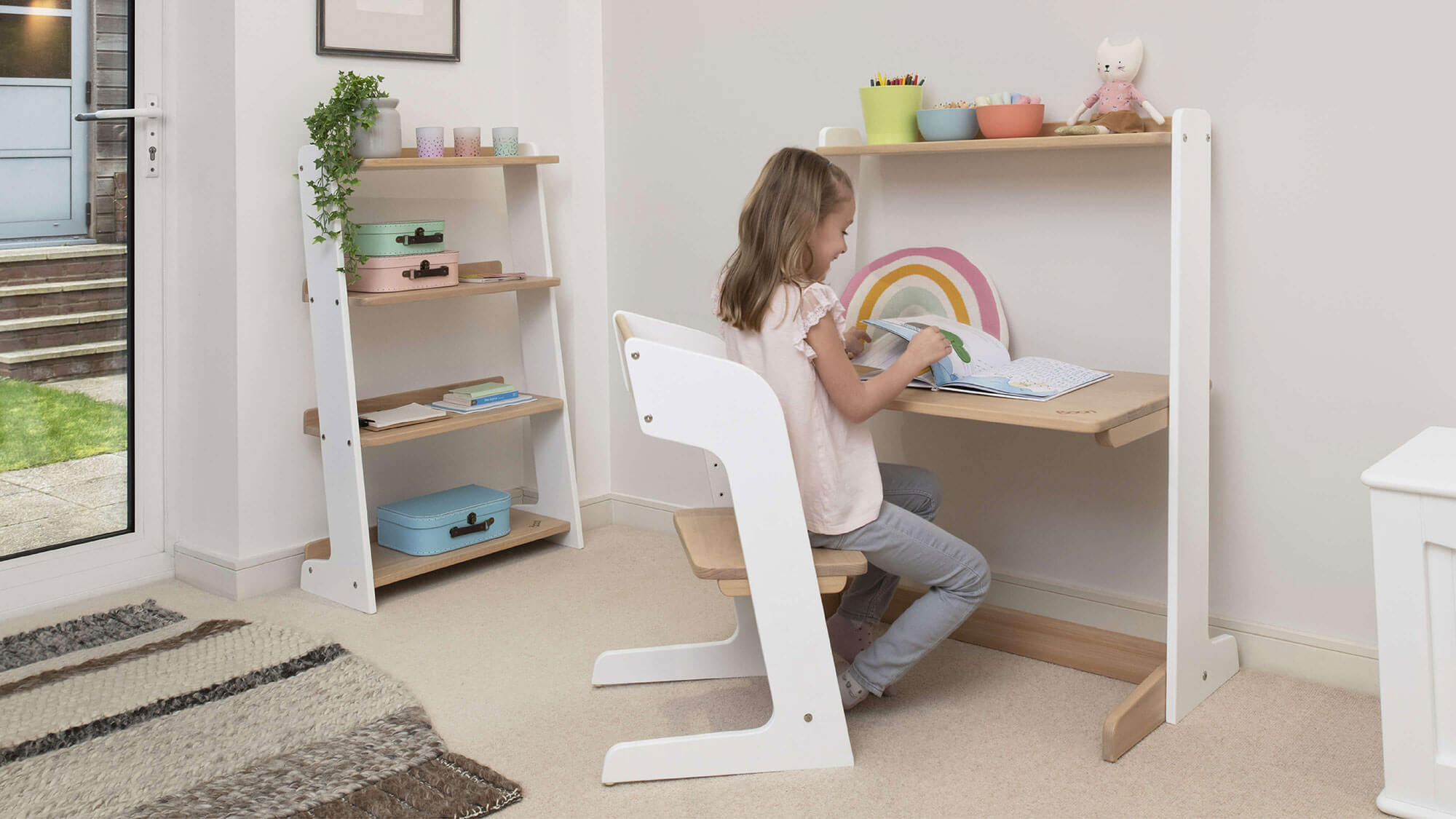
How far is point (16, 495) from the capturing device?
2668mm

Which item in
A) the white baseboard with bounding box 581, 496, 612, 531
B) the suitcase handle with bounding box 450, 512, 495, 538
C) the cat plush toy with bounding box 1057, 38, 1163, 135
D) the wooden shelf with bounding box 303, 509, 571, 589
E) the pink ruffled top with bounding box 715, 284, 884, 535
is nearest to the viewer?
the pink ruffled top with bounding box 715, 284, 884, 535

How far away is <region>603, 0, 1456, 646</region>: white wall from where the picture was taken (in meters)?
2.06

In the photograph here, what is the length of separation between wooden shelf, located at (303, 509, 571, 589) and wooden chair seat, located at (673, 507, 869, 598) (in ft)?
3.10

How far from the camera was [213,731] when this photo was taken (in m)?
2.07

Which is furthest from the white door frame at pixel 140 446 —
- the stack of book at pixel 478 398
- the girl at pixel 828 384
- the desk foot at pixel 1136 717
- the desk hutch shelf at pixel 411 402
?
the desk foot at pixel 1136 717

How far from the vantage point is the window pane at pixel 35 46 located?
2.54 meters

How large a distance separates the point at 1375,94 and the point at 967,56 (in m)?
0.77

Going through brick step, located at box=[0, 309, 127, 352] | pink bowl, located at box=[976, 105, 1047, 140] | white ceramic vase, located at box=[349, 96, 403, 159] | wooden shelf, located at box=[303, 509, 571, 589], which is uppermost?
white ceramic vase, located at box=[349, 96, 403, 159]

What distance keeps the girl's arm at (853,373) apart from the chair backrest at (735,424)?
138mm

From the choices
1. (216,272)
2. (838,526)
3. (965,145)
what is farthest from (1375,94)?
(216,272)

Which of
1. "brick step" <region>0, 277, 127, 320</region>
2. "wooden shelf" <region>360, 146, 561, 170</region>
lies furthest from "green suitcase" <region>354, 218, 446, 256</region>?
"brick step" <region>0, 277, 127, 320</region>

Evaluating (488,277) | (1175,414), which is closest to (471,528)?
(488,277)

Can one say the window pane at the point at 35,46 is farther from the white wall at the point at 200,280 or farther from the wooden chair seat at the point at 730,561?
the wooden chair seat at the point at 730,561

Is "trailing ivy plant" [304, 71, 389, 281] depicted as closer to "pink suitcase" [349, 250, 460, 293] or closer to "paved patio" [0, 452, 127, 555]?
"pink suitcase" [349, 250, 460, 293]
